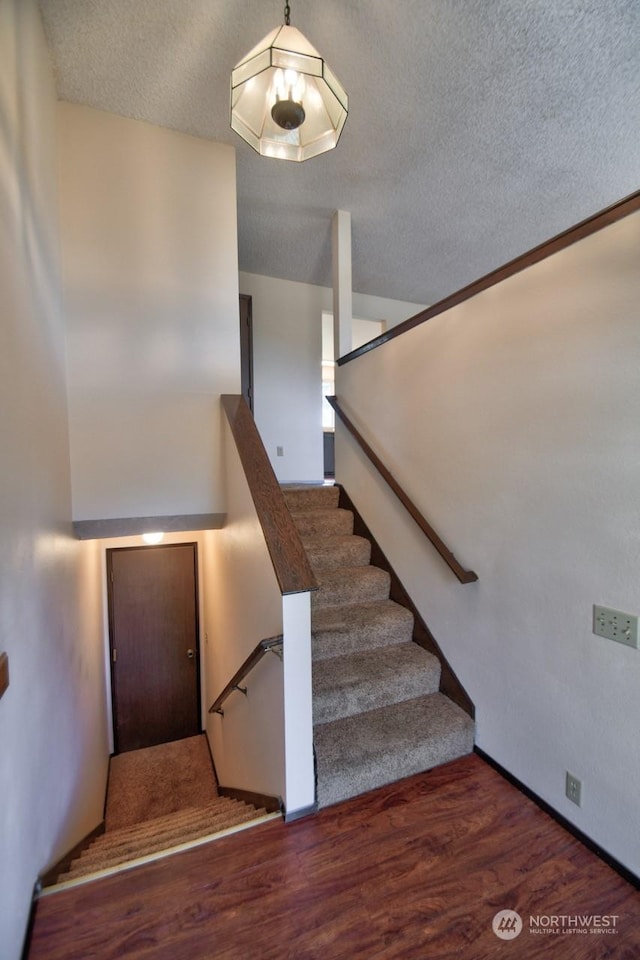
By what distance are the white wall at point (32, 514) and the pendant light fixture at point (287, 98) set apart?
0.82m

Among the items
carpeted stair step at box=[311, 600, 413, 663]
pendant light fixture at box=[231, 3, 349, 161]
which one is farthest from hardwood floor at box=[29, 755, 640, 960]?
pendant light fixture at box=[231, 3, 349, 161]

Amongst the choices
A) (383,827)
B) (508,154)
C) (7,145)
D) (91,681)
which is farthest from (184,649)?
(508,154)

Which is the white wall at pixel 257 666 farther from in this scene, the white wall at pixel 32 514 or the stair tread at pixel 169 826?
the white wall at pixel 32 514

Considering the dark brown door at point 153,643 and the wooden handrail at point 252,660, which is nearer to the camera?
the wooden handrail at point 252,660

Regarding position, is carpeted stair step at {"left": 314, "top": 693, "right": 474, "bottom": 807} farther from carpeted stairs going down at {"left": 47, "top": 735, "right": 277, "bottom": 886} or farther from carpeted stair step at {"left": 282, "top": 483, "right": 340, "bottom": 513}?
carpeted stair step at {"left": 282, "top": 483, "right": 340, "bottom": 513}

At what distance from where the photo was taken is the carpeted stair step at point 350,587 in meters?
2.59

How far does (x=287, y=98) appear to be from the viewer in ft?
5.03

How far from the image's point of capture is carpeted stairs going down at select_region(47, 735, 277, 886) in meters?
1.57

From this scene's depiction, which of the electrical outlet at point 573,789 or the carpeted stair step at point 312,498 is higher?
the carpeted stair step at point 312,498

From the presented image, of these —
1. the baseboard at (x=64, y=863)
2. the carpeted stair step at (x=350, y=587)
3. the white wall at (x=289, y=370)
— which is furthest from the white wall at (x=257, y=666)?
the white wall at (x=289, y=370)

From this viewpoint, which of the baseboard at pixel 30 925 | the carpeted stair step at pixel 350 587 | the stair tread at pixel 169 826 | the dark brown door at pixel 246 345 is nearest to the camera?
the baseboard at pixel 30 925

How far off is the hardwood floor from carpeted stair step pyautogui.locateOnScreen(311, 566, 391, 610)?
114 centimetres

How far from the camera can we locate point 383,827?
61.8 inches

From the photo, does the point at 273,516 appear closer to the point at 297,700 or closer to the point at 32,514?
the point at 297,700
